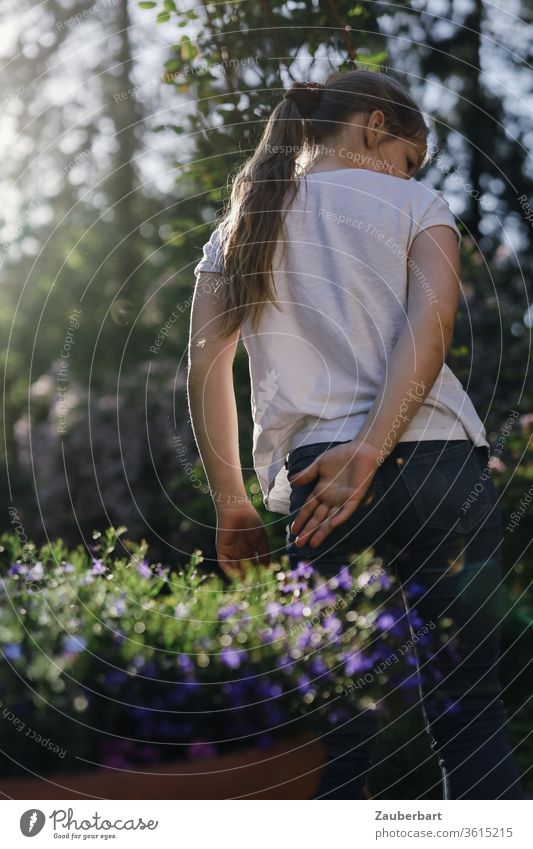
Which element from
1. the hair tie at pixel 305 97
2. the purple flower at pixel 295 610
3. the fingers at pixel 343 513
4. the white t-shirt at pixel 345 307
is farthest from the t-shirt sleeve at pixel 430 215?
the purple flower at pixel 295 610

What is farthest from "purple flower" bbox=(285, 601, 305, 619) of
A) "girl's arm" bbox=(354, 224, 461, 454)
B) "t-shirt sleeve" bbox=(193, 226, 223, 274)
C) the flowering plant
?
"t-shirt sleeve" bbox=(193, 226, 223, 274)

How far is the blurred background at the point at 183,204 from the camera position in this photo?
3.51 m

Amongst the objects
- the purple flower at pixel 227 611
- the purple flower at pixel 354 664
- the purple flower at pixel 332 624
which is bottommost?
the purple flower at pixel 354 664

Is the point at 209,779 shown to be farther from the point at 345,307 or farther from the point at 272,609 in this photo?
the point at 345,307

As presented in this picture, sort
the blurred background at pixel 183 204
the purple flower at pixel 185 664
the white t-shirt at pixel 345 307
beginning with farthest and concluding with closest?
the blurred background at pixel 183 204
the purple flower at pixel 185 664
the white t-shirt at pixel 345 307

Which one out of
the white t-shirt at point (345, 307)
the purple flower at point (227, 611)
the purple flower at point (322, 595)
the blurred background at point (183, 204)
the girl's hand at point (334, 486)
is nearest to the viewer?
the girl's hand at point (334, 486)

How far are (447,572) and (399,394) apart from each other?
1.36 ft

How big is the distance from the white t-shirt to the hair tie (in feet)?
0.75

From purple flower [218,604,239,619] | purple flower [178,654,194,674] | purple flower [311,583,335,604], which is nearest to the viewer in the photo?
purple flower [178,654,194,674]

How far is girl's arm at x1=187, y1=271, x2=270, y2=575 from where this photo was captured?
7.27ft

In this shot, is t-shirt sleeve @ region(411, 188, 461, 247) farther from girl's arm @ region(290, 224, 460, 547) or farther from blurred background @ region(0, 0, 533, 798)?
blurred background @ region(0, 0, 533, 798)

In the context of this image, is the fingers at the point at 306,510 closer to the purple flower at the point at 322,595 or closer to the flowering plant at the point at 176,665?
the flowering plant at the point at 176,665
